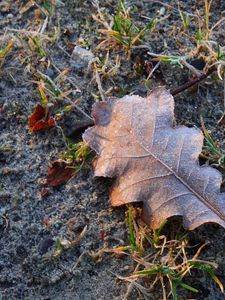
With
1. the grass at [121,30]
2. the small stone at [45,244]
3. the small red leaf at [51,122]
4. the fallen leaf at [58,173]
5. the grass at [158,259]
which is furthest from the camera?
the grass at [121,30]

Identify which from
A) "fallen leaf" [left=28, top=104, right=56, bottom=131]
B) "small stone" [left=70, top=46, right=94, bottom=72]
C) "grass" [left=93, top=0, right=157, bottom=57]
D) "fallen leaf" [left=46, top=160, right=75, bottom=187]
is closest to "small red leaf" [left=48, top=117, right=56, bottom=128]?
"fallen leaf" [left=28, top=104, right=56, bottom=131]

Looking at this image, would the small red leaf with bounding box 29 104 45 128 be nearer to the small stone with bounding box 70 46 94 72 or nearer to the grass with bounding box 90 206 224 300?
the small stone with bounding box 70 46 94 72

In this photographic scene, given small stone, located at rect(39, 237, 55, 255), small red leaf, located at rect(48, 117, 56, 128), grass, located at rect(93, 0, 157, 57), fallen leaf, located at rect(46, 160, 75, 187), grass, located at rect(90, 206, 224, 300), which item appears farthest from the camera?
grass, located at rect(93, 0, 157, 57)

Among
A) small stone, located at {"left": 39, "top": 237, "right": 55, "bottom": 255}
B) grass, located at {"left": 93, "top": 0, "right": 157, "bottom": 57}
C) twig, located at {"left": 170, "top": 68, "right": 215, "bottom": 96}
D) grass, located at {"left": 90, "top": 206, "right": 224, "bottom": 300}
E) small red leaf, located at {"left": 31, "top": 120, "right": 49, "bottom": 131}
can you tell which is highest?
grass, located at {"left": 93, "top": 0, "right": 157, "bottom": 57}

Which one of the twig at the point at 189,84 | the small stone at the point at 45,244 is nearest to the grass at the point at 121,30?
the twig at the point at 189,84

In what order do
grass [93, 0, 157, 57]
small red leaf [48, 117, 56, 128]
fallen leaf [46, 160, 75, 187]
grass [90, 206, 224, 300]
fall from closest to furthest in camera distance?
grass [90, 206, 224, 300] → fallen leaf [46, 160, 75, 187] → small red leaf [48, 117, 56, 128] → grass [93, 0, 157, 57]

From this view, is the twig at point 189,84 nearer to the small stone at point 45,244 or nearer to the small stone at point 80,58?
the small stone at point 80,58

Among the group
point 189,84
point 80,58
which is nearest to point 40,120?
point 80,58

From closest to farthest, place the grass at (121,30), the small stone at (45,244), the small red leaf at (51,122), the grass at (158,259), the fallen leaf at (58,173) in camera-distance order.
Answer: the grass at (158,259), the small stone at (45,244), the fallen leaf at (58,173), the small red leaf at (51,122), the grass at (121,30)

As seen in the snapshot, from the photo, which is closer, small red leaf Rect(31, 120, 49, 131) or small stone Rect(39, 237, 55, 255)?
small stone Rect(39, 237, 55, 255)
